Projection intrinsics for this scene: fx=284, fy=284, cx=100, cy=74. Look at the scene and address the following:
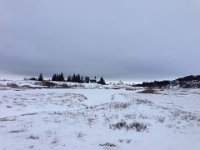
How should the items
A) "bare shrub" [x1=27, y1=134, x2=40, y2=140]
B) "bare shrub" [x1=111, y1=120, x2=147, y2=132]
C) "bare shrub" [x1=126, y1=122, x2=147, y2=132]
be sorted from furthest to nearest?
"bare shrub" [x1=111, y1=120, x2=147, y2=132]
"bare shrub" [x1=126, y1=122, x2=147, y2=132]
"bare shrub" [x1=27, y1=134, x2=40, y2=140]

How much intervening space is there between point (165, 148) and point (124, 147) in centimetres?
176

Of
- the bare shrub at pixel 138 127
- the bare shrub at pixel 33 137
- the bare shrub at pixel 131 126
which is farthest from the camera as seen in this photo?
the bare shrub at pixel 131 126

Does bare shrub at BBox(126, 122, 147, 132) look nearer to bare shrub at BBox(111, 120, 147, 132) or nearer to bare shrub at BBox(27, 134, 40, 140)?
bare shrub at BBox(111, 120, 147, 132)

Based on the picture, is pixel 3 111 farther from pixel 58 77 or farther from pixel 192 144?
pixel 58 77

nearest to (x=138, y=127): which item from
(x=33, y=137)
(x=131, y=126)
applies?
(x=131, y=126)

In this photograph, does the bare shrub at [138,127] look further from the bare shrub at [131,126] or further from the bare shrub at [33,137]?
the bare shrub at [33,137]

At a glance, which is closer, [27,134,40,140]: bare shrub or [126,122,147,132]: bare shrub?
[27,134,40,140]: bare shrub

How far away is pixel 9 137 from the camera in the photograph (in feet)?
41.1

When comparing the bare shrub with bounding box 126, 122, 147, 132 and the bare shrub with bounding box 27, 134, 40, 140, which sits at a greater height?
the bare shrub with bounding box 27, 134, 40, 140

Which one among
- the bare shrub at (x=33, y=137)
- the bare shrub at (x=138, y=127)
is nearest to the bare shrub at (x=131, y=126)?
the bare shrub at (x=138, y=127)

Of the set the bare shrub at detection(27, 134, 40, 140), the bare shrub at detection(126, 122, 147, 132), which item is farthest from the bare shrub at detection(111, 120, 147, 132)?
the bare shrub at detection(27, 134, 40, 140)

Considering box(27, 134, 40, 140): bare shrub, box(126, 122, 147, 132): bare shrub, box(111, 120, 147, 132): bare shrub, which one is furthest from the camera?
box(111, 120, 147, 132): bare shrub

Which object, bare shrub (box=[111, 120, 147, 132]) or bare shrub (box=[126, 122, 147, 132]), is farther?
bare shrub (box=[111, 120, 147, 132])

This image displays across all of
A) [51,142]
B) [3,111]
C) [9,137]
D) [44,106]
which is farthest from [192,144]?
[44,106]
